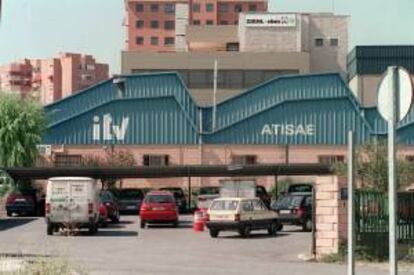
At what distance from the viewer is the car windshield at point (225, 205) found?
3688cm

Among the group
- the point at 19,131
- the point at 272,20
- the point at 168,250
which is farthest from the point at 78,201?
the point at 272,20

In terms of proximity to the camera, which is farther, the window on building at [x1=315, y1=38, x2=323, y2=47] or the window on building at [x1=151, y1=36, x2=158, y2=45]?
the window on building at [x1=151, y1=36, x2=158, y2=45]

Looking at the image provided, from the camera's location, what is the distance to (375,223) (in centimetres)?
2556

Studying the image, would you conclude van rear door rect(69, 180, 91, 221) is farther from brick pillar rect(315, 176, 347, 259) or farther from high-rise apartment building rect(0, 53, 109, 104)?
high-rise apartment building rect(0, 53, 109, 104)

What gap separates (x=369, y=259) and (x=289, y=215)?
52.2ft

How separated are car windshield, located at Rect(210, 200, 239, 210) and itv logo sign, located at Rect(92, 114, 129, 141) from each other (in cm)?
3433

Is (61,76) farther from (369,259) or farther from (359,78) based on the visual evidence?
(369,259)

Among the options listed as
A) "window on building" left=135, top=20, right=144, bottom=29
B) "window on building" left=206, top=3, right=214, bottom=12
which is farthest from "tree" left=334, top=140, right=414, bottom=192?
"window on building" left=206, top=3, right=214, bottom=12

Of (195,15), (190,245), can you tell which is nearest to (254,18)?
(195,15)

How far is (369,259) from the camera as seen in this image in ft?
82.2

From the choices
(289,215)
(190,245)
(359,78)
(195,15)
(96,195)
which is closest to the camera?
(190,245)

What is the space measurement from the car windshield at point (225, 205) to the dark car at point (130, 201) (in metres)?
17.8

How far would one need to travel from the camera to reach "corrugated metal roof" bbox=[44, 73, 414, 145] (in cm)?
7044

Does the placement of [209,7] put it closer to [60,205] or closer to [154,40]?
[154,40]
